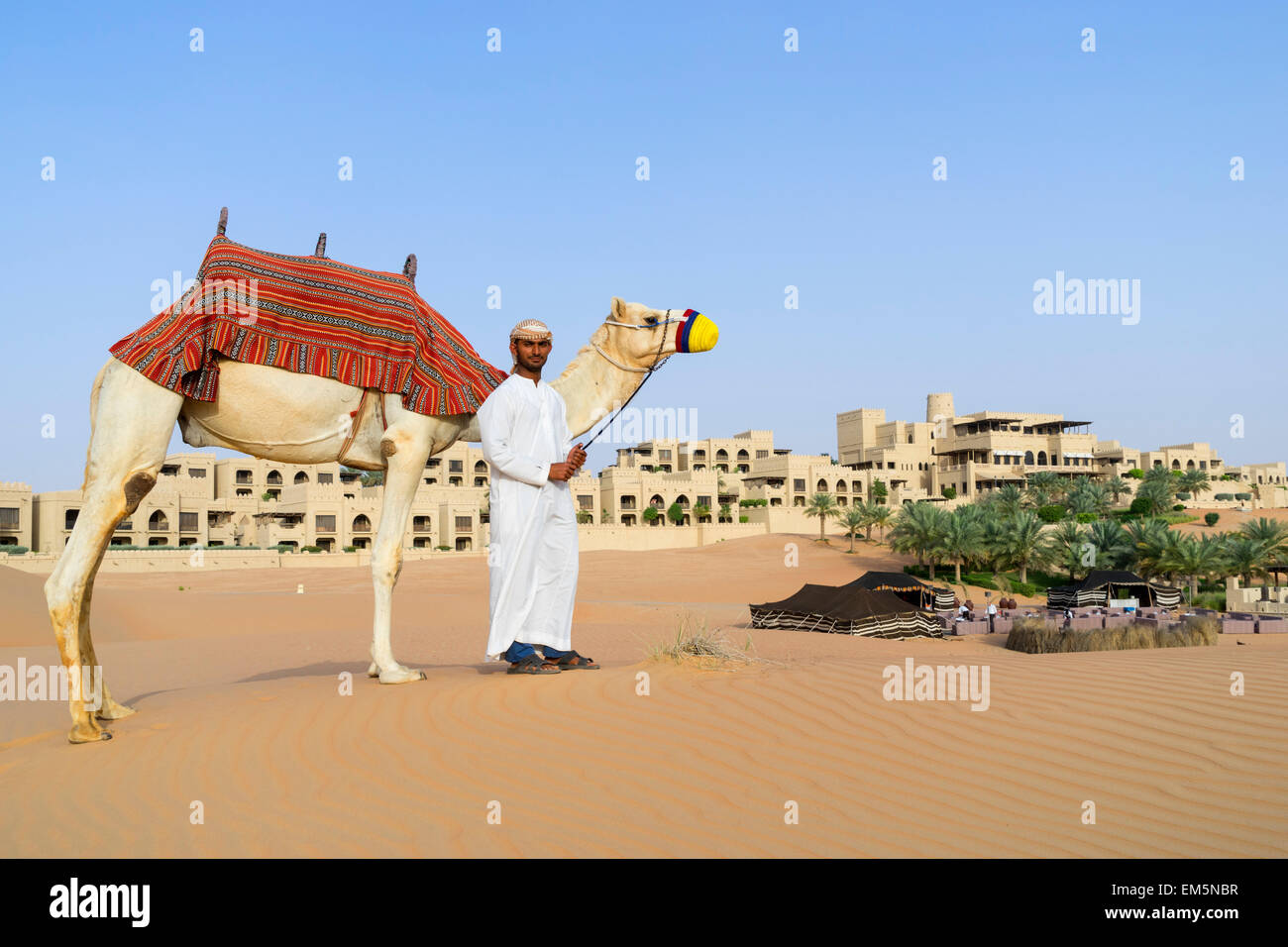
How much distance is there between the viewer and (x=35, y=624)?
20.5m

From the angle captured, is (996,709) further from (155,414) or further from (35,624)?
(35,624)

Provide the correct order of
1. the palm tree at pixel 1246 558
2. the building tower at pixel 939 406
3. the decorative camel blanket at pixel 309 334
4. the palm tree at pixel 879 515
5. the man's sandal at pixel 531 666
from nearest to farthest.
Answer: the decorative camel blanket at pixel 309 334
the man's sandal at pixel 531 666
the palm tree at pixel 1246 558
the palm tree at pixel 879 515
the building tower at pixel 939 406

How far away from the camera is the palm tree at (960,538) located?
47469mm

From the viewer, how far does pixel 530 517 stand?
297 inches

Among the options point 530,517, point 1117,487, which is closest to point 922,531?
point 1117,487

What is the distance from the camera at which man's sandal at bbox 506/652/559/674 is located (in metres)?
7.38

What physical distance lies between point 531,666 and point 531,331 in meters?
2.60

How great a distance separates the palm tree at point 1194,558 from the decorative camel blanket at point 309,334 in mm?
34865

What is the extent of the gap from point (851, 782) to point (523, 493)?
3.46 meters

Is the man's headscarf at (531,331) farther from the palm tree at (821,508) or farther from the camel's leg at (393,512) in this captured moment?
the palm tree at (821,508)

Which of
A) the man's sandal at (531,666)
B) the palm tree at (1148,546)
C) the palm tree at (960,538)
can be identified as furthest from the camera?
the palm tree at (960,538)

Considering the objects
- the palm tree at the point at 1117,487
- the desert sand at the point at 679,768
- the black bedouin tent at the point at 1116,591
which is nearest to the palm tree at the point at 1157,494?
the palm tree at the point at 1117,487

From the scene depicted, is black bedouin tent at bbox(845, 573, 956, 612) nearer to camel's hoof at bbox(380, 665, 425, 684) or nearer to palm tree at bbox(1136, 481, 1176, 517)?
camel's hoof at bbox(380, 665, 425, 684)

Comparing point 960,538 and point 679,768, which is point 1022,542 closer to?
point 960,538
